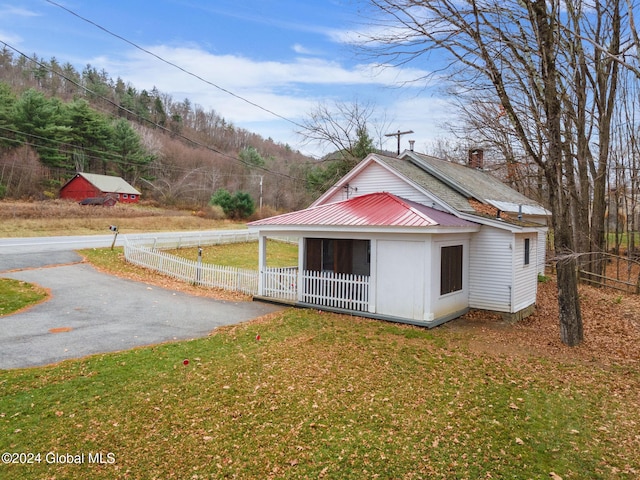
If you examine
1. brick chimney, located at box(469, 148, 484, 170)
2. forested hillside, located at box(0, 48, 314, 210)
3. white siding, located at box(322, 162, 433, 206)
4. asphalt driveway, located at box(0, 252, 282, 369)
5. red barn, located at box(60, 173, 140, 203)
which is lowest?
asphalt driveway, located at box(0, 252, 282, 369)

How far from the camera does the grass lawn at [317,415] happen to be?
14.3 ft

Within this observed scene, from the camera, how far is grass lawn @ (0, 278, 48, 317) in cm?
1062

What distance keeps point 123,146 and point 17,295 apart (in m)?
53.5

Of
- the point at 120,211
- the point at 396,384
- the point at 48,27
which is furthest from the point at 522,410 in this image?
the point at 120,211

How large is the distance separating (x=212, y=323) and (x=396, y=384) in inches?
213

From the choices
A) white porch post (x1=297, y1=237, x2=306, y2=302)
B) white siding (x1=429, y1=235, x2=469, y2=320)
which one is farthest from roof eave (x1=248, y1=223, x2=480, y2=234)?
white porch post (x1=297, y1=237, x2=306, y2=302)

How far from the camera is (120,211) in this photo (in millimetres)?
39969

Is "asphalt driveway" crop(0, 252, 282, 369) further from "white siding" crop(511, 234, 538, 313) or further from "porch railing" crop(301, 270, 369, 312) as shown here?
"white siding" crop(511, 234, 538, 313)

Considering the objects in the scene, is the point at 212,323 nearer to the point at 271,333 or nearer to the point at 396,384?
the point at 271,333

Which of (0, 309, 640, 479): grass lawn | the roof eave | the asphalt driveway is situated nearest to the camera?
(0, 309, 640, 479): grass lawn

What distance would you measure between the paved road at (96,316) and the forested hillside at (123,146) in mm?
12662

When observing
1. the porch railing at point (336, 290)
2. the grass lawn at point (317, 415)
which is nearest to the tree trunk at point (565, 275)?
the grass lawn at point (317, 415)

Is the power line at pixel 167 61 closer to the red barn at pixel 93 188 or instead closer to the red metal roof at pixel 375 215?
the red metal roof at pixel 375 215

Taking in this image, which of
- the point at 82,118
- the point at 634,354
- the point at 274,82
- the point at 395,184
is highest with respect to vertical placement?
the point at 82,118
